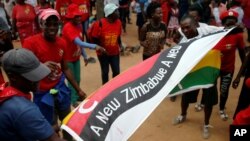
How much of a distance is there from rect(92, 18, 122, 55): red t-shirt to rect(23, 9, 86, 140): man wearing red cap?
5.31 ft

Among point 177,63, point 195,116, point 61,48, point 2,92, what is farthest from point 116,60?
point 2,92

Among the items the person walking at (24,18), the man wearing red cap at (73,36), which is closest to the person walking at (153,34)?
the man wearing red cap at (73,36)

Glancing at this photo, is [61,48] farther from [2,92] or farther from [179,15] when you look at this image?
[179,15]

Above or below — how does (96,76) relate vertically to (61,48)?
below

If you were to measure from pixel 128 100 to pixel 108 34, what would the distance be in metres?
2.87

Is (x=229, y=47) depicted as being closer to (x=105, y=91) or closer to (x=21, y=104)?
(x=105, y=91)

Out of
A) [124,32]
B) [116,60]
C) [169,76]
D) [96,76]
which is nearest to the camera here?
[169,76]

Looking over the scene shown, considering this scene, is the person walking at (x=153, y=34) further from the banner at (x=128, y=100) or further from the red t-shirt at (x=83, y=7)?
the red t-shirt at (x=83, y=7)

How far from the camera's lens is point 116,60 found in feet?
19.5

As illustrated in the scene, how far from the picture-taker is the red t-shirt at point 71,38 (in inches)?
209

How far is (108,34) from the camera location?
18.4 feet

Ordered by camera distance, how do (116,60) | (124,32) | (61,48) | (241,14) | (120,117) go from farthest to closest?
(124,32)
(241,14)
(116,60)
(61,48)
(120,117)

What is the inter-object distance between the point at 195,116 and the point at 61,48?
8.60 feet

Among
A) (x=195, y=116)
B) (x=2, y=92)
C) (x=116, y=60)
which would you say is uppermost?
(x=2, y=92)
